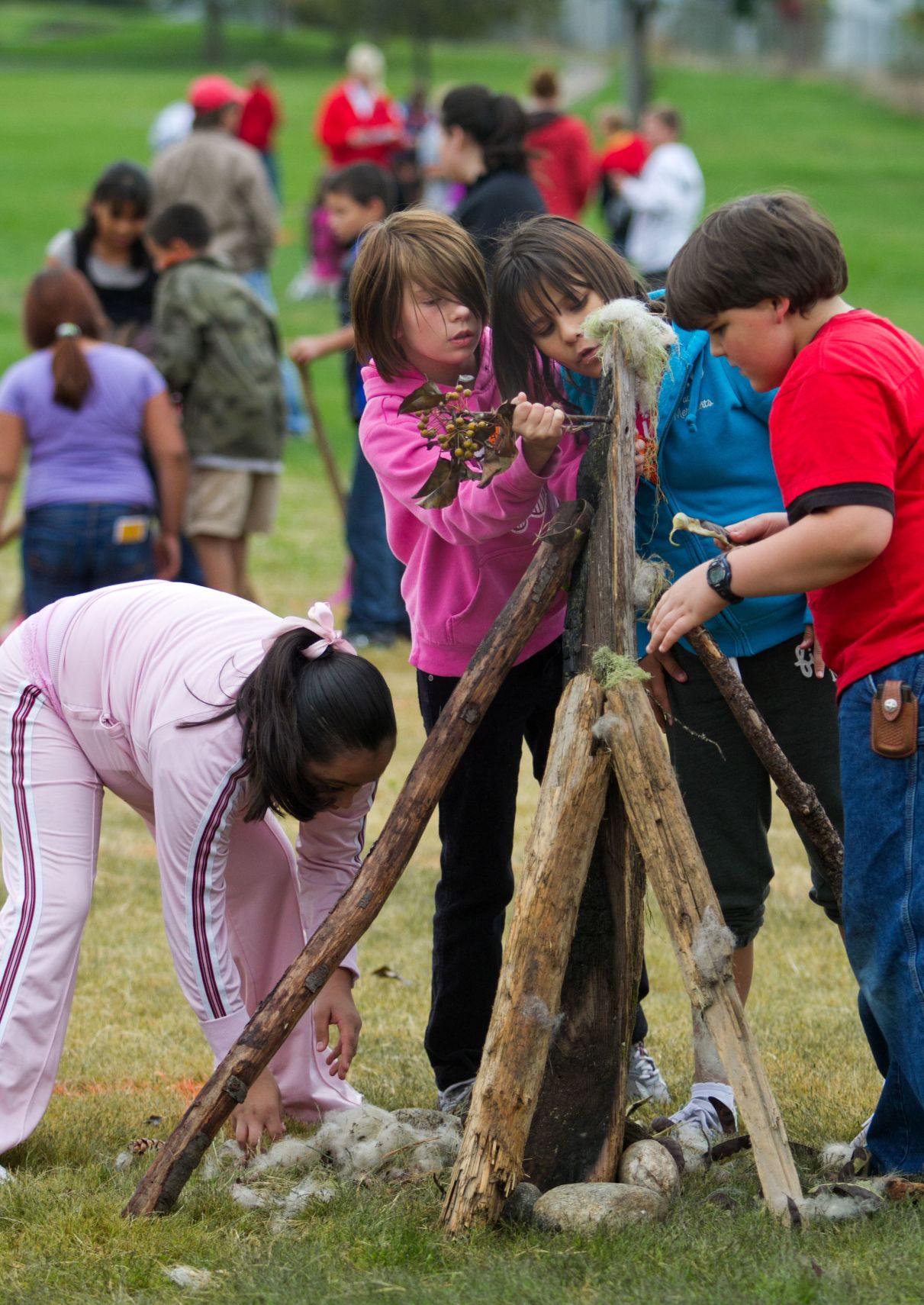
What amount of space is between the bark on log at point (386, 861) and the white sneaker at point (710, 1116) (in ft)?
3.21

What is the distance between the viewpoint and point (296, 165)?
104 ft

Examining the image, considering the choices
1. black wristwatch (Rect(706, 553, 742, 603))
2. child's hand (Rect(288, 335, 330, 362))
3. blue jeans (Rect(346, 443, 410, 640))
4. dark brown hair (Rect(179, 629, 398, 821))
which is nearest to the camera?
black wristwatch (Rect(706, 553, 742, 603))

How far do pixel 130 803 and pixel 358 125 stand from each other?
1189 cm

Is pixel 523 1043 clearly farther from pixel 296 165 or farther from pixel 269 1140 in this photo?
pixel 296 165

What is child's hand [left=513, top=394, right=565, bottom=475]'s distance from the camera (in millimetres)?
2943

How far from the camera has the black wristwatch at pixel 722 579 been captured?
114 inches

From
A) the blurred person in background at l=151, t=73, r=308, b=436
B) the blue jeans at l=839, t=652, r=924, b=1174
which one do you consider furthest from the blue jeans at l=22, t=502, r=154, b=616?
the blue jeans at l=839, t=652, r=924, b=1174

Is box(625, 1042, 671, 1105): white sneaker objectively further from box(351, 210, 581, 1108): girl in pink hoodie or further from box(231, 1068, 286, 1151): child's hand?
box(231, 1068, 286, 1151): child's hand

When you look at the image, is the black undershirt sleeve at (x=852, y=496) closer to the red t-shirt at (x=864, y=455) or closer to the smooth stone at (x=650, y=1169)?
the red t-shirt at (x=864, y=455)

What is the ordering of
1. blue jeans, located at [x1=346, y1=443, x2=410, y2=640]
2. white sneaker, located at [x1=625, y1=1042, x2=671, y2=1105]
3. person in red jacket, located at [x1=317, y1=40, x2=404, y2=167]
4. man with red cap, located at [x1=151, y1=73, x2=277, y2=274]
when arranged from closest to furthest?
white sneaker, located at [x1=625, y1=1042, x2=671, y2=1105]
blue jeans, located at [x1=346, y1=443, x2=410, y2=640]
man with red cap, located at [x1=151, y1=73, x2=277, y2=274]
person in red jacket, located at [x1=317, y1=40, x2=404, y2=167]

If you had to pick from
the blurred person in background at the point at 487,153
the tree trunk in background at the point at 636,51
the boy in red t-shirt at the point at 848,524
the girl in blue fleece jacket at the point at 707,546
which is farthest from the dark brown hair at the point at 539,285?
the tree trunk in background at the point at 636,51

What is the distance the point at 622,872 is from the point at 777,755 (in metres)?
0.42

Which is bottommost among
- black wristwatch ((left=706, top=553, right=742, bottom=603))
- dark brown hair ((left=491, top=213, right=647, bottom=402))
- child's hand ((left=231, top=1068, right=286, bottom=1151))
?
child's hand ((left=231, top=1068, right=286, bottom=1151))

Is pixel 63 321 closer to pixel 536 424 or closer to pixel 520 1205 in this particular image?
pixel 536 424
